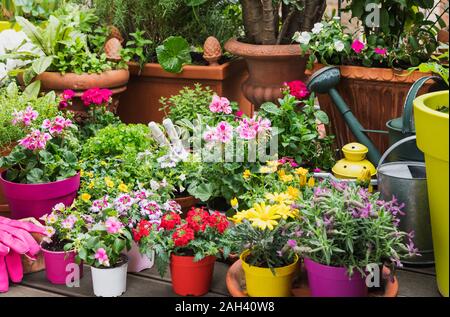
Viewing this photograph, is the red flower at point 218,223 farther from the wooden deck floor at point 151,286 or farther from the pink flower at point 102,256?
the pink flower at point 102,256

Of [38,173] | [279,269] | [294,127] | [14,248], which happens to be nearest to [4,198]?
[38,173]

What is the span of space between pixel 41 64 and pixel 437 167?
207 cm

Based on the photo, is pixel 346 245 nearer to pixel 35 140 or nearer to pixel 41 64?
pixel 35 140

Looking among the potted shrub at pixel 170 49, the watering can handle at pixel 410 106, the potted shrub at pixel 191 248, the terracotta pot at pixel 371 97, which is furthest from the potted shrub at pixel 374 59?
the potted shrub at pixel 191 248

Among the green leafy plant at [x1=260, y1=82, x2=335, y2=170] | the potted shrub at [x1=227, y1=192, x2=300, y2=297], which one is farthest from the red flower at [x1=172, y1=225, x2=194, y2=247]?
the green leafy plant at [x1=260, y1=82, x2=335, y2=170]

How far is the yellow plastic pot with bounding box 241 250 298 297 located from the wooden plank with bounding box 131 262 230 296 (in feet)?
0.60

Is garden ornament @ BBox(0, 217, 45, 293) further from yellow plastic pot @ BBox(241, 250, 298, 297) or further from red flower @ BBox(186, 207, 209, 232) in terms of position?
yellow plastic pot @ BBox(241, 250, 298, 297)

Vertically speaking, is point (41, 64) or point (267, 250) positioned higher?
point (41, 64)

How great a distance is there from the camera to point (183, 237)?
6.59 feet

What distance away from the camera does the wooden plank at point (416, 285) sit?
2080 millimetres

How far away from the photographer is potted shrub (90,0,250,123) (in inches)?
137

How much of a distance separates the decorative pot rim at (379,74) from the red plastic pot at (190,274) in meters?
1.23

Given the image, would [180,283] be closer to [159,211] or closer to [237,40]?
[159,211]
